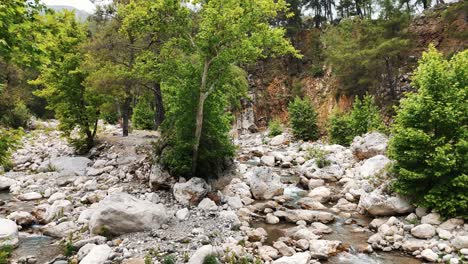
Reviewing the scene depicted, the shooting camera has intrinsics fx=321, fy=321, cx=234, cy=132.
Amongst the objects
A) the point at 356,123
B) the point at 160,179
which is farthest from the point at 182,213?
the point at 356,123

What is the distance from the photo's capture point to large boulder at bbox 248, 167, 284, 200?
13.7 meters

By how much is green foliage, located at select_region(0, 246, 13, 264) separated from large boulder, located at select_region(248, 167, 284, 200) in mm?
8620

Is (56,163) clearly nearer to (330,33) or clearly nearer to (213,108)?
(213,108)

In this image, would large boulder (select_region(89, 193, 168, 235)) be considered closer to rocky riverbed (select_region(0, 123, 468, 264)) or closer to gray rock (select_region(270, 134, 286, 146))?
rocky riverbed (select_region(0, 123, 468, 264))

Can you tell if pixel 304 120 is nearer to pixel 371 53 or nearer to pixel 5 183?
pixel 371 53

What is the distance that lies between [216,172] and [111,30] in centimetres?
1253

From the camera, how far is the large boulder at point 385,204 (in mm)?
10652

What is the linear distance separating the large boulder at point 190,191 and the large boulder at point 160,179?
0.81m

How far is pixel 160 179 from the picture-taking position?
13297mm

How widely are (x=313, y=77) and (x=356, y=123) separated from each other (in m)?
18.7

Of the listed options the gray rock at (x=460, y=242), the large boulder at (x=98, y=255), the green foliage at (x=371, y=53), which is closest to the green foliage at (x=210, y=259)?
the large boulder at (x=98, y=255)

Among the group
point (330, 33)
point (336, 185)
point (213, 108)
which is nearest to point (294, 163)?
point (336, 185)

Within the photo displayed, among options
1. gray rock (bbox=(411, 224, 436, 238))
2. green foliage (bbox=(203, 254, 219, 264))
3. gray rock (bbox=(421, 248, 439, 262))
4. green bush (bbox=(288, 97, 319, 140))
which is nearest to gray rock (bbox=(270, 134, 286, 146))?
green bush (bbox=(288, 97, 319, 140))

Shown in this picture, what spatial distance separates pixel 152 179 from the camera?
13.4m
